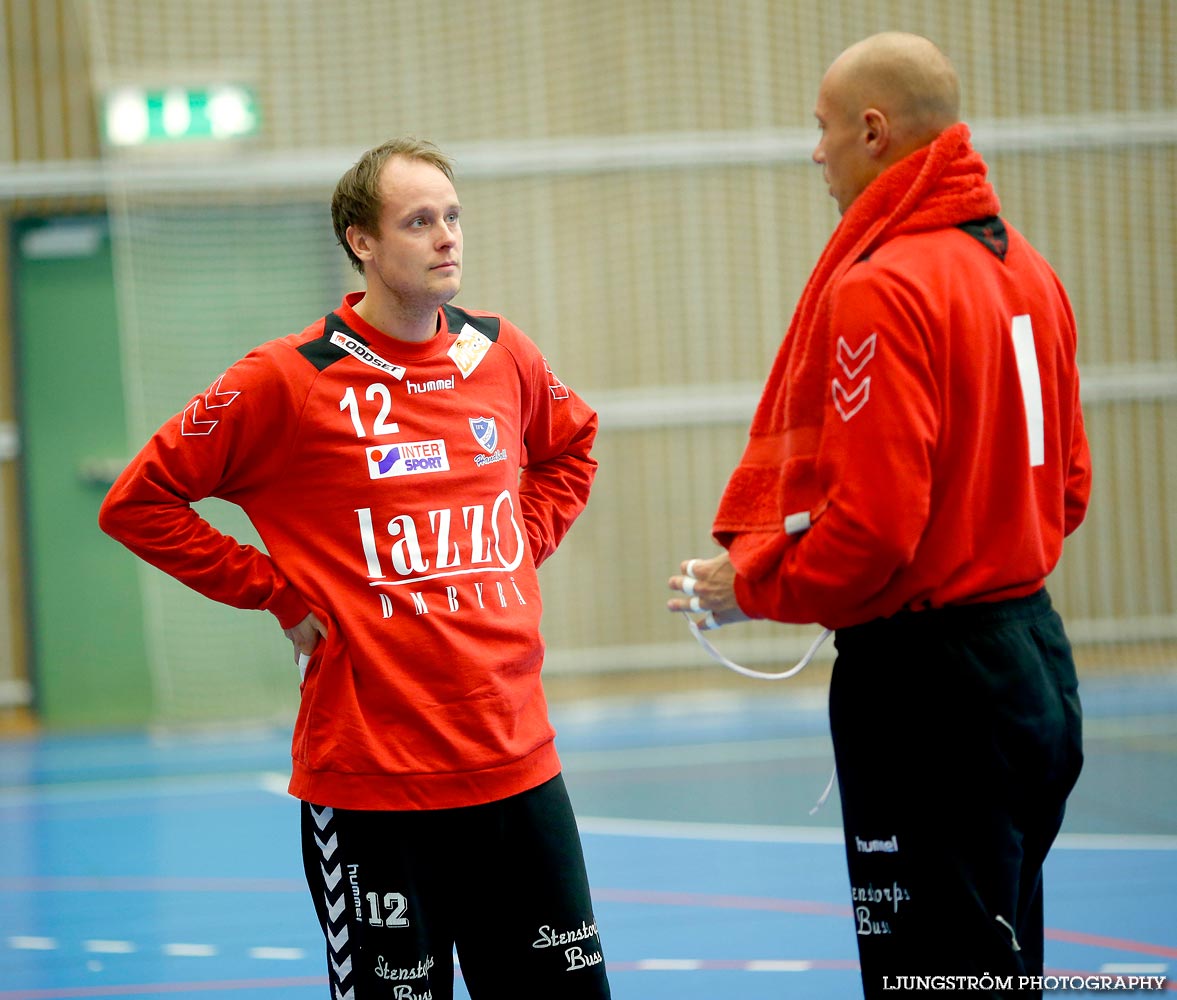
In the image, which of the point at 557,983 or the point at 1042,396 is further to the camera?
the point at 557,983

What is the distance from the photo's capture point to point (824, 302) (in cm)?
211

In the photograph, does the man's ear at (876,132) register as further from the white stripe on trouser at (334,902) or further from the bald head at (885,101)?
the white stripe on trouser at (334,902)

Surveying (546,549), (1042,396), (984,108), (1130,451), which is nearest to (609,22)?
(984,108)

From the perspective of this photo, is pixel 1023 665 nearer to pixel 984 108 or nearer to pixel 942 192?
pixel 942 192

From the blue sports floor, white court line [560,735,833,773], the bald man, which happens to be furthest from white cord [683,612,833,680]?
white court line [560,735,833,773]

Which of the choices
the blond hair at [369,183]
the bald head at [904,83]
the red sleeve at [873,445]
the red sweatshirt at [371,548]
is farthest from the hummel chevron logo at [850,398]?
the blond hair at [369,183]

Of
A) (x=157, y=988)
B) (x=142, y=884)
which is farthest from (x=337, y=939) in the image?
(x=142, y=884)

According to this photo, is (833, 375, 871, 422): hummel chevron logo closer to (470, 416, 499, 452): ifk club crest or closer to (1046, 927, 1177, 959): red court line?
(470, 416, 499, 452): ifk club crest

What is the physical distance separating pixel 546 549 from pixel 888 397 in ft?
3.75

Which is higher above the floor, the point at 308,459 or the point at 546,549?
the point at 308,459

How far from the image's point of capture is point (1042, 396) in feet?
6.99

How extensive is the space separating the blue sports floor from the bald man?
74.1 inches

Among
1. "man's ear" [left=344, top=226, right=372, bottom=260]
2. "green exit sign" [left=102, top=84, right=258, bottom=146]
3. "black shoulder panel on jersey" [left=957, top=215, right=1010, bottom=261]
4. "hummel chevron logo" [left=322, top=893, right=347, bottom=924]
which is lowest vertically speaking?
"hummel chevron logo" [left=322, top=893, right=347, bottom=924]

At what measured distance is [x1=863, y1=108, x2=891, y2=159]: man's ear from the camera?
2.13m
